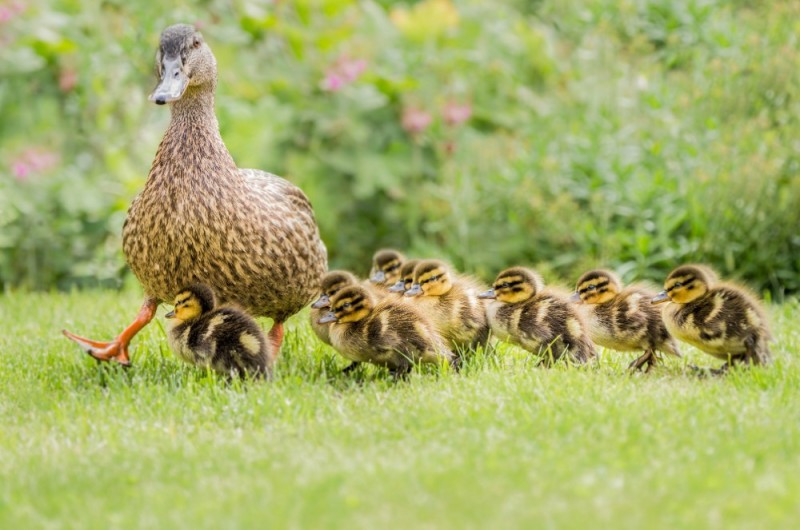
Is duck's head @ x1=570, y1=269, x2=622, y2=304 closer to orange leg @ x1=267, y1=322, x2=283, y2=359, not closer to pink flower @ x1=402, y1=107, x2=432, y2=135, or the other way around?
orange leg @ x1=267, y1=322, x2=283, y2=359

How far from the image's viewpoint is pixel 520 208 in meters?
7.77

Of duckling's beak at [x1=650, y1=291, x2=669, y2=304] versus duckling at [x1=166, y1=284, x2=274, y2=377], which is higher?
duckling's beak at [x1=650, y1=291, x2=669, y2=304]

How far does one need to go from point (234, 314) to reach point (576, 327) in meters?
1.41

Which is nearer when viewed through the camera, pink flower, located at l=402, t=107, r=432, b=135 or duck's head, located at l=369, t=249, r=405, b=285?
duck's head, located at l=369, t=249, r=405, b=285

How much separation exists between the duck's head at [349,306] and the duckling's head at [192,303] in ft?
1.55

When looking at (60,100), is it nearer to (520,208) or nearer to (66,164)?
(66,164)

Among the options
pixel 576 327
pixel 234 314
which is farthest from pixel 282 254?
pixel 576 327

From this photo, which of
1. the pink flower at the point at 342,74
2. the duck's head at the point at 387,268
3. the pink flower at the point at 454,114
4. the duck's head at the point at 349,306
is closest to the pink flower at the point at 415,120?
the pink flower at the point at 454,114

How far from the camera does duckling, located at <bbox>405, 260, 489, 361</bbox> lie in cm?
504

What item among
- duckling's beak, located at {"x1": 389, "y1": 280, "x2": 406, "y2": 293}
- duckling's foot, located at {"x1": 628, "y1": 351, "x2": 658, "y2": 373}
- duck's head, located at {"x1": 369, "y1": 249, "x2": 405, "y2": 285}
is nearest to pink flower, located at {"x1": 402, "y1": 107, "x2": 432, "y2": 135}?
duck's head, located at {"x1": 369, "y1": 249, "x2": 405, "y2": 285}

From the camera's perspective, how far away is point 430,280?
5.11 m

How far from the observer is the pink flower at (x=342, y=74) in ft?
27.6

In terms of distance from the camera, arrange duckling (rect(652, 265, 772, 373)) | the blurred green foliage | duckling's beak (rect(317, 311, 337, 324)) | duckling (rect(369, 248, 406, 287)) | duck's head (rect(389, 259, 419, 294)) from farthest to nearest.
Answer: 1. the blurred green foliage
2. duckling (rect(369, 248, 406, 287))
3. duck's head (rect(389, 259, 419, 294))
4. duckling's beak (rect(317, 311, 337, 324))
5. duckling (rect(652, 265, 772, 373))

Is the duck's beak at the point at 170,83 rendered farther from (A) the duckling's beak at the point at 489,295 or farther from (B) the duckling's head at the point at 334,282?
(A) the duckling's beak at the point at 489,295
